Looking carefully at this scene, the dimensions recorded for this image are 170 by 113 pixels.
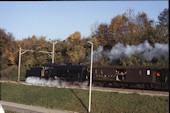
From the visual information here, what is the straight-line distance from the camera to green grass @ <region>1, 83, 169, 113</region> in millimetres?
19609

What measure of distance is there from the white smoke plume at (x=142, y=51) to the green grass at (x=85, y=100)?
1407 centimetres

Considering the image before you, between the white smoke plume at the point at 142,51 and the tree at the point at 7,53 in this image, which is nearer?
the white smoke plume at the point at 142,51

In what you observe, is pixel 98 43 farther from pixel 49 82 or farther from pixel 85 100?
pixel 85 100

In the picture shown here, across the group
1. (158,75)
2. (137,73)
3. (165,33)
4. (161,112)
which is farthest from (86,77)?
(165,33)

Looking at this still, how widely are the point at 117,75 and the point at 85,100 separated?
702cm

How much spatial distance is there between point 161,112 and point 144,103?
2146 millimetres

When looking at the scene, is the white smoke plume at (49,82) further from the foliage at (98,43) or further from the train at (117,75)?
the foliage at (98,43)

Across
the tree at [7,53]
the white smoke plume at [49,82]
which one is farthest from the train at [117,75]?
the tree at [7,53]

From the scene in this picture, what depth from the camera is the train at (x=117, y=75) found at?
84.9ft

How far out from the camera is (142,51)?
3784 centimetres

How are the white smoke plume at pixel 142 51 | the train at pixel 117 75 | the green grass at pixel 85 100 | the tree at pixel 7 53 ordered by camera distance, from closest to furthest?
the green grass at pixel 85 100 < the train at pixel 117 75 < the white smoke plume at pixel 142 51 < the tree at pixel 7 53

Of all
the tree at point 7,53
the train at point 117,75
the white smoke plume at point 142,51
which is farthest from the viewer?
the tree at point 7,53

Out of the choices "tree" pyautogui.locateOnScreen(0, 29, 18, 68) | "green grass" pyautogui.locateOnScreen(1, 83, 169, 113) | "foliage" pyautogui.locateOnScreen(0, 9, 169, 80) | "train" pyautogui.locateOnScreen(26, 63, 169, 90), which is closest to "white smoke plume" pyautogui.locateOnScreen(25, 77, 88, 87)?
"train" pyautogui.locateOnScreen(26, 63, 169, 90)

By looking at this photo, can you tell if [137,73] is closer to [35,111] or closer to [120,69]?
[120,69]
